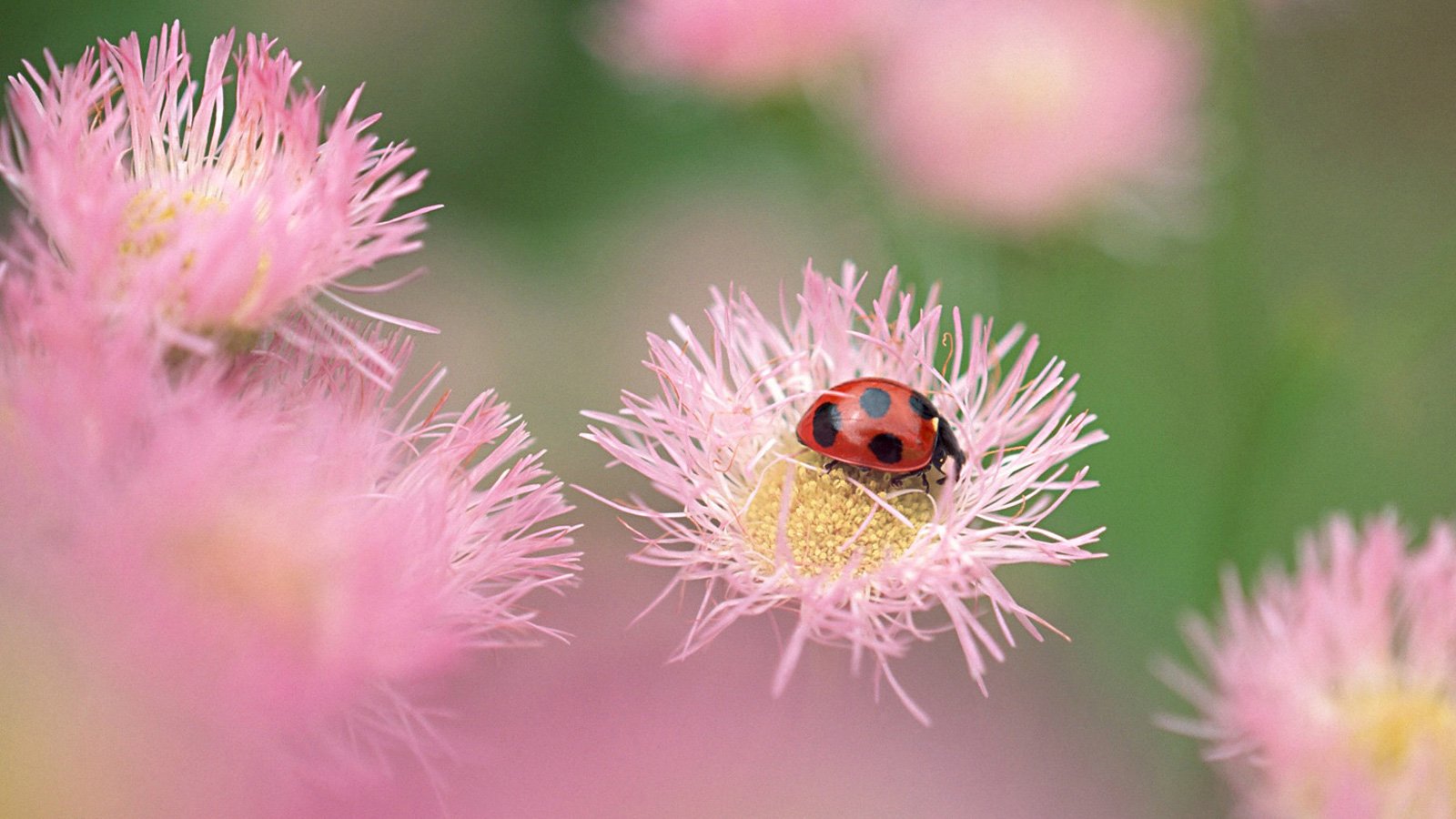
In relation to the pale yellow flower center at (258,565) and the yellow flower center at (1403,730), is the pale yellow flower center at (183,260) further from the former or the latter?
the yellow flower center at (1403,730)

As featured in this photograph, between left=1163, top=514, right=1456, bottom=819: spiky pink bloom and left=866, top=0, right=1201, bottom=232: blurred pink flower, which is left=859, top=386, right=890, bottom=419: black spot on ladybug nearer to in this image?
left=1163, top=514, right=1456, bottom=819: spiky pink bloom

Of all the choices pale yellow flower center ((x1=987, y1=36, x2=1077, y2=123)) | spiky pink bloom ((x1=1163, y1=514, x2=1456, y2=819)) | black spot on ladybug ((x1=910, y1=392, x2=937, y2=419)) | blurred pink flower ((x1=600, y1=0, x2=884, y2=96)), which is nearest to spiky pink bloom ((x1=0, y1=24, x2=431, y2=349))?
black spot on ladybug ((x1=910, y1=392, x2=937, y2=419))

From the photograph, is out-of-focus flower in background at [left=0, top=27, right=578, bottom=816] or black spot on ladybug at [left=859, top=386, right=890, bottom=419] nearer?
out-of-focus flower in background at [left=0, top=27, right=578, bottom=816]

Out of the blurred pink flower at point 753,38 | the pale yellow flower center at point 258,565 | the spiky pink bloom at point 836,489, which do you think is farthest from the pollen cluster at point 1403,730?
the blurred pink flower at point 753,38

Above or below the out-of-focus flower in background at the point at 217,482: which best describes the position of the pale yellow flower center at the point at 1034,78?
above

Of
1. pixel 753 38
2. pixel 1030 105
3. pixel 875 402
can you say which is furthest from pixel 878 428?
pixel 1030 105

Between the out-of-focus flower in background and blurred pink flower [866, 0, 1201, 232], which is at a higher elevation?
blurred pink flower [866, 0, 1201, 232]

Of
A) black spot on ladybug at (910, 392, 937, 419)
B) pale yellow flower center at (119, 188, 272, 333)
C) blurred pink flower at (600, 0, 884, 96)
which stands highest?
blurred pink flower at (600, 0, 884, 96)

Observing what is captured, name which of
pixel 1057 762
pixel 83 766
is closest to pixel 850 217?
pixel 1057 762

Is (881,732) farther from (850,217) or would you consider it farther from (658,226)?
(658,226)
